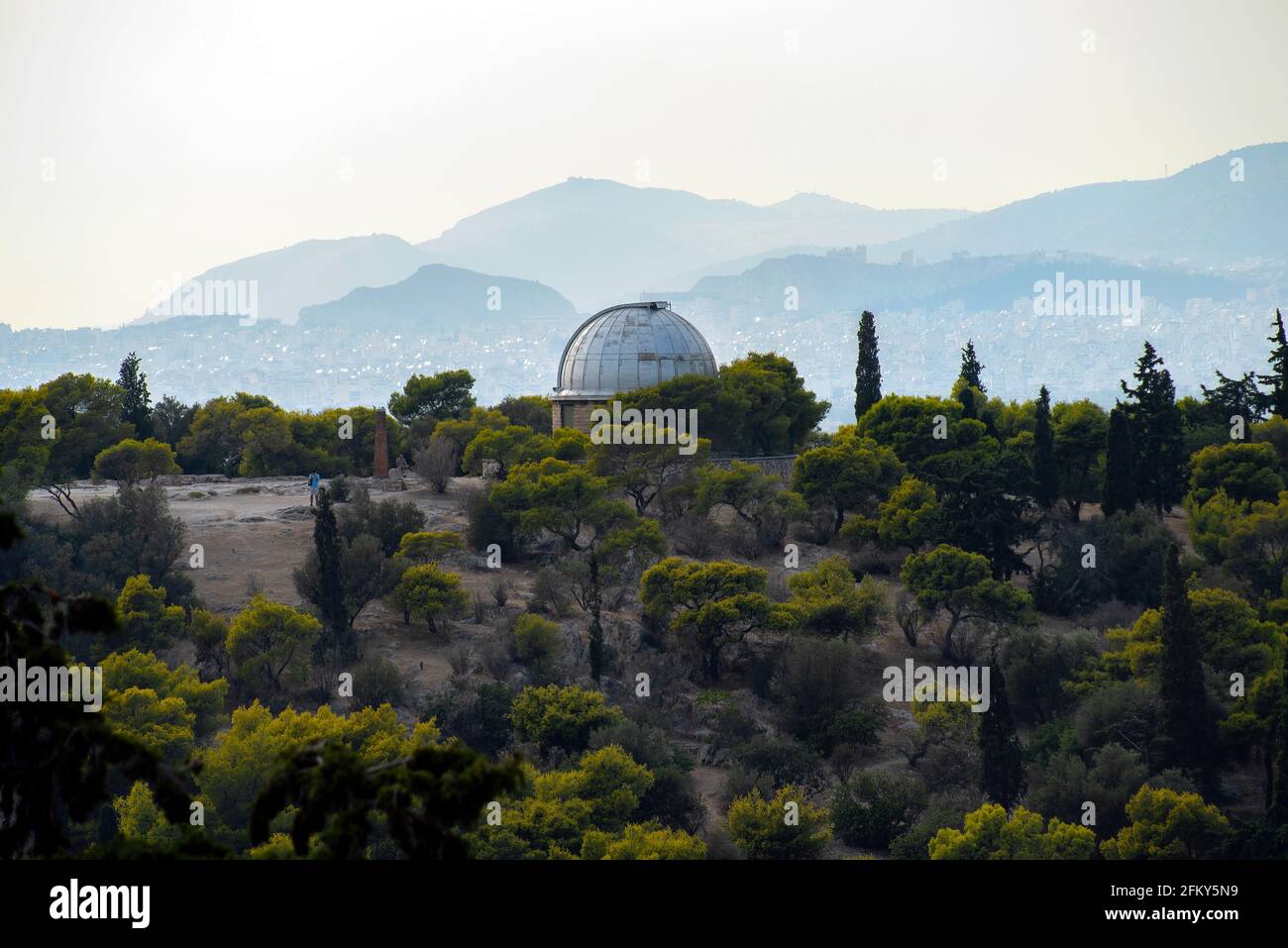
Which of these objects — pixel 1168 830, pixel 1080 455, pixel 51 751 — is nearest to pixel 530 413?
pixel 1080 455

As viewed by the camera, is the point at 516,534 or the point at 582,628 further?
the point at 516,534

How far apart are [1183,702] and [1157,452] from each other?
667 inches

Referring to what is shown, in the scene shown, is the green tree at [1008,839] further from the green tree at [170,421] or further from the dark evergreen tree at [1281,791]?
Result: the green tree at [170,421]

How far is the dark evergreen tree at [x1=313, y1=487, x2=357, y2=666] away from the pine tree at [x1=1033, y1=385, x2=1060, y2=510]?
22.9m

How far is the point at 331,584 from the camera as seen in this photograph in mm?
37406

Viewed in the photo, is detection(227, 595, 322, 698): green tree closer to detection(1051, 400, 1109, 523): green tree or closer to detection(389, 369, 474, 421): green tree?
detection(1051, 400, 1109, 523): green tree

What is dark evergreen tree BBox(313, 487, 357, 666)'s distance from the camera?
37.3m

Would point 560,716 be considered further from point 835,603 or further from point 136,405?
point 136,405

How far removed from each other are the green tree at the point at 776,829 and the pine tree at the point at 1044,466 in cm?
2199

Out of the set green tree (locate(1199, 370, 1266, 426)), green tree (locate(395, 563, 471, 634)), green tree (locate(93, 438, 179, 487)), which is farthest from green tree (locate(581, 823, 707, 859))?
green tree (locate(1199, 370, 1266, 426))
